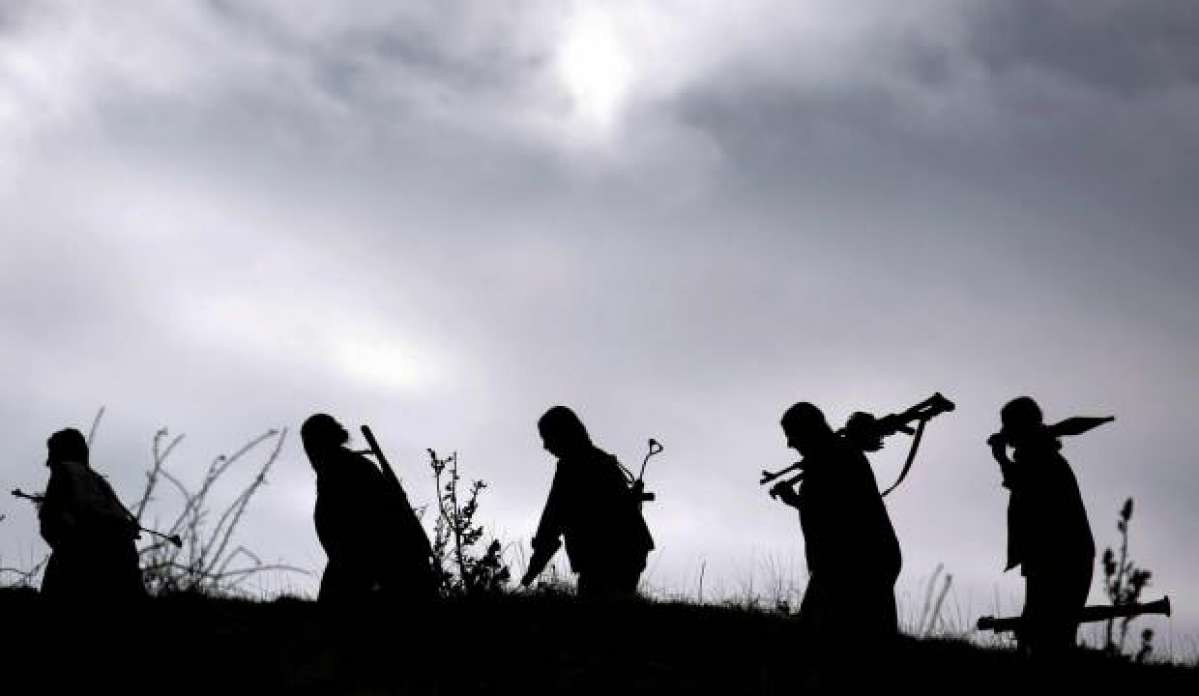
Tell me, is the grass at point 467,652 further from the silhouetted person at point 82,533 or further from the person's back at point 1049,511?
the person's back at point 1049,511

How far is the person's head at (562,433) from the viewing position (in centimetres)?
1141

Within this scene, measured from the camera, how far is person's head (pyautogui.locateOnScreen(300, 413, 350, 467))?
10.8m

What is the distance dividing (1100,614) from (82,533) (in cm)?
693

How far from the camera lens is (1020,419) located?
9656 millimetres

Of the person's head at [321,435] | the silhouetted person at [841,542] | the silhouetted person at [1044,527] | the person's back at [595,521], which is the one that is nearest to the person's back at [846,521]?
the silhouetted person at [841,542]

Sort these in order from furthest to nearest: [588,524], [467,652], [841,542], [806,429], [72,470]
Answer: [588,524] → [72,470] → [806,429] → [841,542] → [467,652]

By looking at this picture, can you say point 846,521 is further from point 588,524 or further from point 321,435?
point 321,435

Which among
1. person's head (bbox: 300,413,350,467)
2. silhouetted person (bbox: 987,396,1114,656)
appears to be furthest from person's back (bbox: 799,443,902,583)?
person's head (bbox: 300,413,350,467)

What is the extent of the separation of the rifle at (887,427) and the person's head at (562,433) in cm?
178

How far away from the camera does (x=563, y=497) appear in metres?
11.3

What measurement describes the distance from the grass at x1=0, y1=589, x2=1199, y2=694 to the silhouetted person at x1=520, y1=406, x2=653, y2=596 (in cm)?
92

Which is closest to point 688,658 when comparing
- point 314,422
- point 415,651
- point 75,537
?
point 415,651

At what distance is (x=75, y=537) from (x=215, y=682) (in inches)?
121

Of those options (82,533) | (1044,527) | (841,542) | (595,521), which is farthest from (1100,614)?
(82,533)
